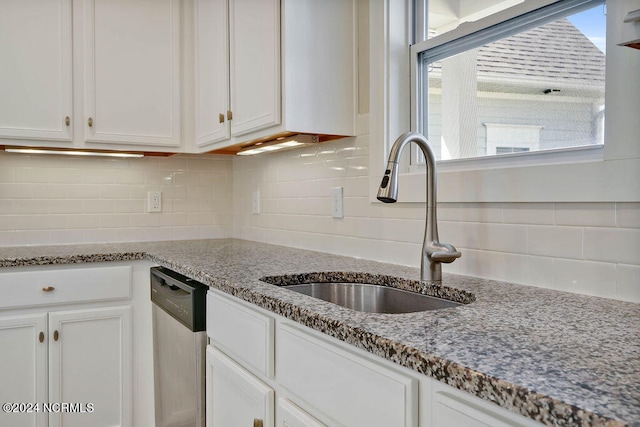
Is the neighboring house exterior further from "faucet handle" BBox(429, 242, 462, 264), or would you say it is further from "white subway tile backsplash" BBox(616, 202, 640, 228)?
"faucet handle" BBox(429, 242, 462, 264)

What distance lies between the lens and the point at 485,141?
153 centimetres

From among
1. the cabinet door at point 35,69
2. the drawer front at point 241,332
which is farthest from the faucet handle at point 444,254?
the cabinet door at point 35,69

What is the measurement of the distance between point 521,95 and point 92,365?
1982 mm

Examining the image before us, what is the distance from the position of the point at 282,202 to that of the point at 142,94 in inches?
34.3

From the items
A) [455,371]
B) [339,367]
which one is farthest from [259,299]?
[455,371]

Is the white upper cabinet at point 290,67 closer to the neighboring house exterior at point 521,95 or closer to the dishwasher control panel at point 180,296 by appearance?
the neighboring house exterior at point 521,95

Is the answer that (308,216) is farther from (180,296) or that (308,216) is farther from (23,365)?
(23,365)

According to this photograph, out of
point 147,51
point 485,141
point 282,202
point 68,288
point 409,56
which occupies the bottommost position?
point 68,288

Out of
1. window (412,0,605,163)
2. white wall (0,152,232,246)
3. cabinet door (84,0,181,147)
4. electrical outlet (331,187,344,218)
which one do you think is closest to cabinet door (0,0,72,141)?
cabinet door (84,0,181,147)

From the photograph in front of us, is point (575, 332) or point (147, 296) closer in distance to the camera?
point (575, 332)

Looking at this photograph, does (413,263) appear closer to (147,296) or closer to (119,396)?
(147,296)

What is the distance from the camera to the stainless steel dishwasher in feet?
5.25

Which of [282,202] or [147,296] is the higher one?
[282,202]

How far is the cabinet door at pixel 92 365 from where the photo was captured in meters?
2.09
